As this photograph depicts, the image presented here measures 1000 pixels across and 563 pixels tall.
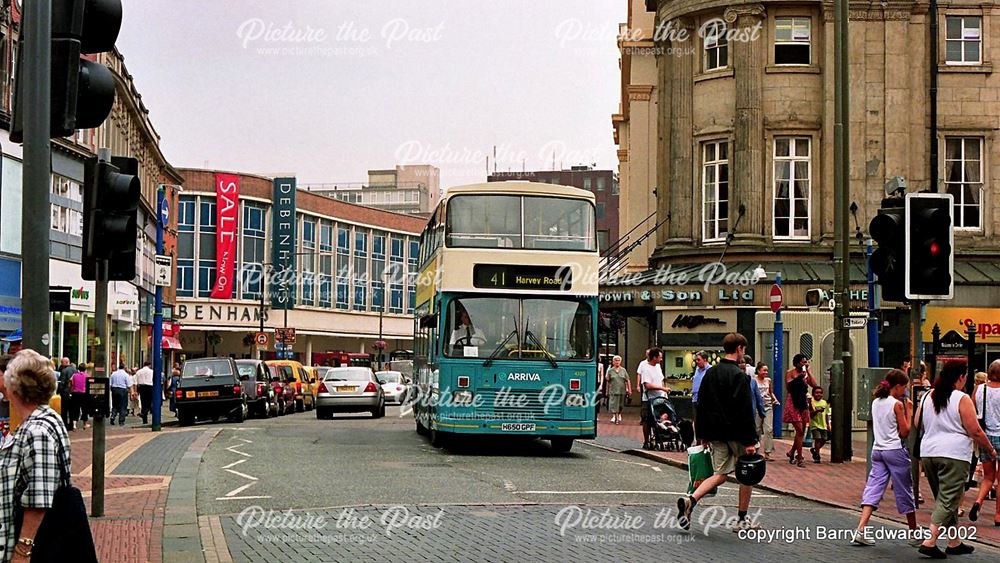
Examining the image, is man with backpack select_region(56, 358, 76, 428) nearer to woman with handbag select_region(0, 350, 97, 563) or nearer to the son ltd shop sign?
the son ltd shop sign

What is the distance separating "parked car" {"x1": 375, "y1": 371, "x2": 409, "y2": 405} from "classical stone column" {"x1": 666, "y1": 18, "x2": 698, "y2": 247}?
1659cm

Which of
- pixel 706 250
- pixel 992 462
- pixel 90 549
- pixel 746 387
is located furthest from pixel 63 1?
pixel 706 250

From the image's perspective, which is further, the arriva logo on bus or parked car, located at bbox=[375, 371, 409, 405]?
parked car, located at bbox=[375, 371, 409, 405]

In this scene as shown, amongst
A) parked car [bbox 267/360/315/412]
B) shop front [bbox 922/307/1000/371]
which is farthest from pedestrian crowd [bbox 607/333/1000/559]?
parked car [bbox 267/360/315/412]

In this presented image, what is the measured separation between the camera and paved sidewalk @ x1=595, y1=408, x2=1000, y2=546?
14438 millimetres

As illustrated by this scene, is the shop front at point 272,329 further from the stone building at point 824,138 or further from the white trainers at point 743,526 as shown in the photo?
the white trainers at point 743,526

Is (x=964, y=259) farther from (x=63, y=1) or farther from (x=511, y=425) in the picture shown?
(x=63, y=1)

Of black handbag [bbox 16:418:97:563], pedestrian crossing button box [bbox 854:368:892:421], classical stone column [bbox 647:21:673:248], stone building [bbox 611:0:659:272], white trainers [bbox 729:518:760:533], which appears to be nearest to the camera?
black handbag [bbox 16:418:97:563]

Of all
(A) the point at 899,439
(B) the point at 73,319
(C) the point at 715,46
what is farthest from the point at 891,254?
(B) the point at 73,319

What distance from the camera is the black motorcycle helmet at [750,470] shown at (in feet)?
40.1

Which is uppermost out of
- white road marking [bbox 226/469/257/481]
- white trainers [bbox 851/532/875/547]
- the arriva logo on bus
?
the arriva logo on bus

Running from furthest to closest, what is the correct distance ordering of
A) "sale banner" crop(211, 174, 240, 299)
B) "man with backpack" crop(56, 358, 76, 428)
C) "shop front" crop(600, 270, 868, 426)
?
"sale banner" crop(211, 174, 240, 299), "shop front" crop(600, 270, 868, 426), "man with backpack" crop(56, 358, 76, 428)

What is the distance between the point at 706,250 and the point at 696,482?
24.7 meters

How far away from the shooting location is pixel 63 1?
8.03 m
